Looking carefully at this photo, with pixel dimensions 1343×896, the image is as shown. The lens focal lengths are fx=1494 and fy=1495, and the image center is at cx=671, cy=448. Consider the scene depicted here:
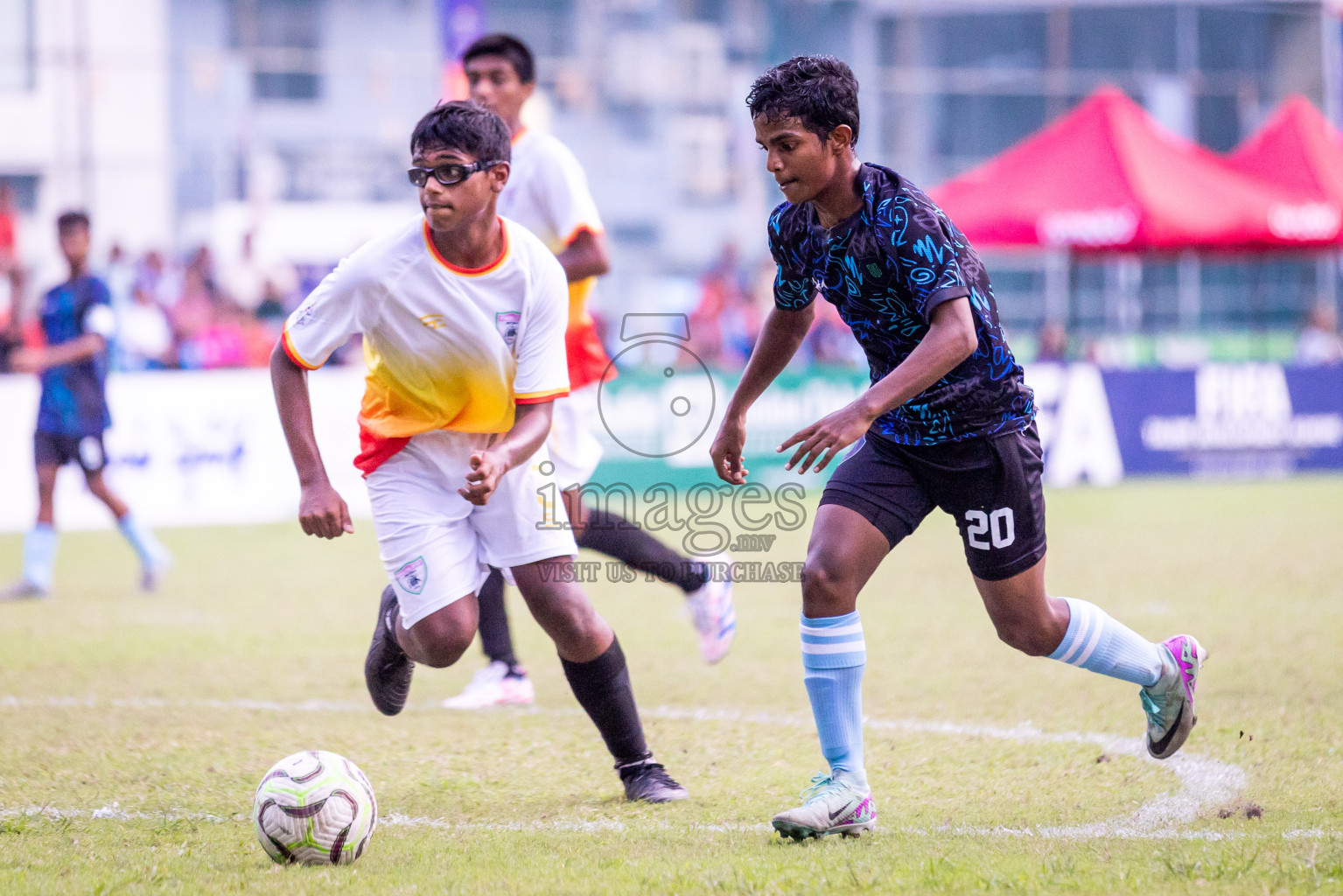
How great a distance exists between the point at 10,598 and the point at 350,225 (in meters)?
11.0

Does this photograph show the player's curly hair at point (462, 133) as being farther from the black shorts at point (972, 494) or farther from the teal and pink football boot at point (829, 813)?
the teal and pink football boot at point (829, 813)

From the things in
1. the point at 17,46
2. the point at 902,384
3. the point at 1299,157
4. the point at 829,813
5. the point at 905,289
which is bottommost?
the point at 829,813

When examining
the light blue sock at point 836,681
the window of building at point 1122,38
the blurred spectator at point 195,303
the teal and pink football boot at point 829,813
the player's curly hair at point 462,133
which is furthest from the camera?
the window of building at point 1122,38

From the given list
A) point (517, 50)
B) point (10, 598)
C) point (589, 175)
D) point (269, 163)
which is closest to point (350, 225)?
point (269, 163)

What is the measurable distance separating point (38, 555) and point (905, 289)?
22.0 feet

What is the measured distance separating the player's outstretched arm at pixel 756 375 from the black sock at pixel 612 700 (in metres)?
0.61

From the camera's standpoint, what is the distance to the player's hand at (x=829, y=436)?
3.52 m

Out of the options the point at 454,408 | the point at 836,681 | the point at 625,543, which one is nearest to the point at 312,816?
the point at 454,408

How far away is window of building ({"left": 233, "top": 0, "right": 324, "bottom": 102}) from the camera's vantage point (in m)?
19.2

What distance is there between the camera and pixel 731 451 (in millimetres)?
4230

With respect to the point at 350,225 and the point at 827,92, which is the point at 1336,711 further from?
the point at 350,225

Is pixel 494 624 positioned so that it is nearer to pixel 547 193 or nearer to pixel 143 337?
pixel 547 193

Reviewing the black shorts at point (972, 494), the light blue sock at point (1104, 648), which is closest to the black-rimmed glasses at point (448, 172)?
the black shorts at point (972, 494)

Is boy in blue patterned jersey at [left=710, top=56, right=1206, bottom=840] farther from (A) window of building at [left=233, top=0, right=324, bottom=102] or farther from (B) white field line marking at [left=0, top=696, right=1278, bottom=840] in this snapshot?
(A) window of building at [left=233, top=0, right=324, bottom=102]
